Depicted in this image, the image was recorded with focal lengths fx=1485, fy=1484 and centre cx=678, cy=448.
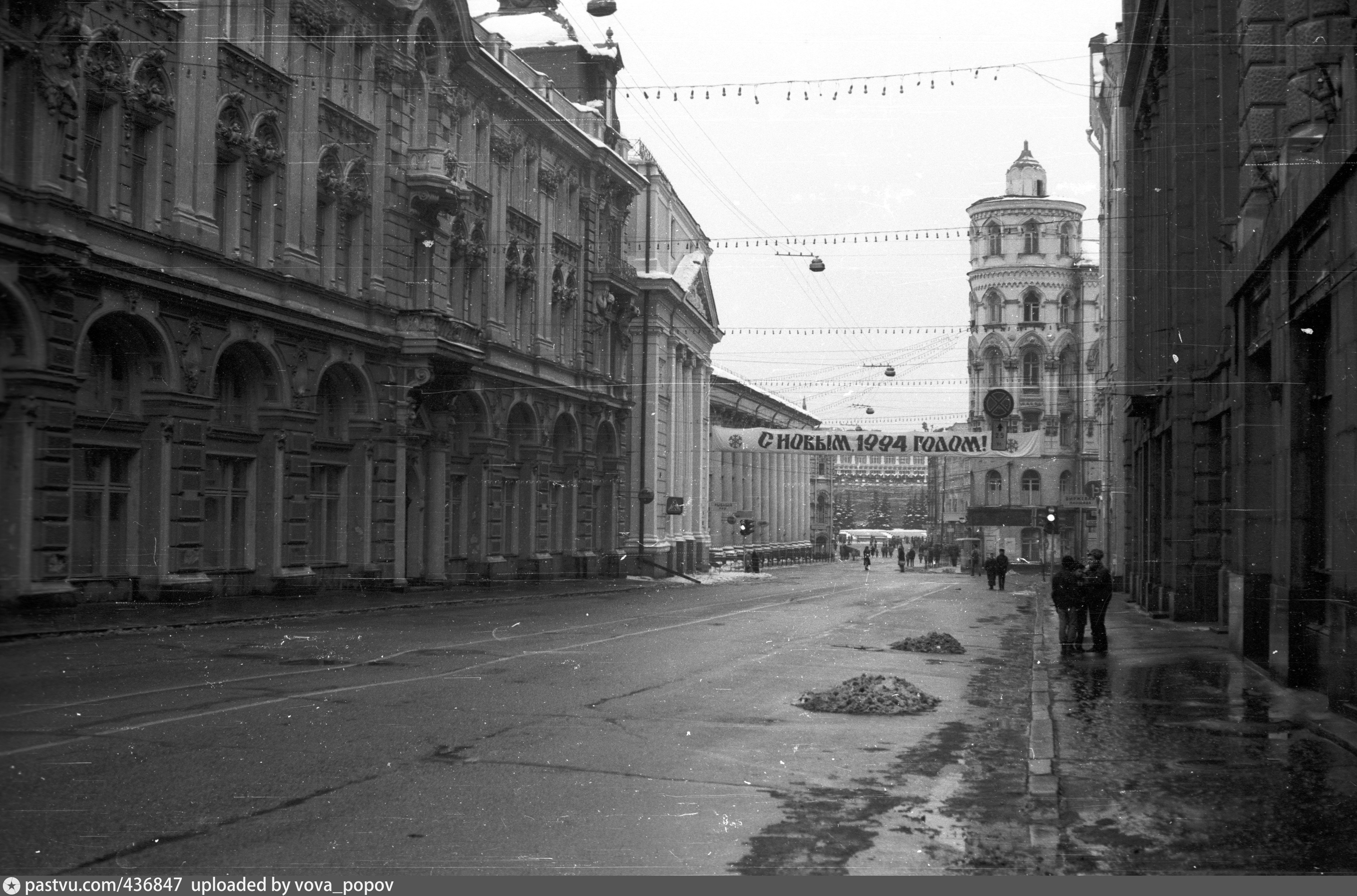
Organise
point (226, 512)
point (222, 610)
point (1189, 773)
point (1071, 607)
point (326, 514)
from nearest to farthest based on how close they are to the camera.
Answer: point (1189, 773) → point (1071, 607) → point (222, 610) → point (226, 512) → point (326, 514)

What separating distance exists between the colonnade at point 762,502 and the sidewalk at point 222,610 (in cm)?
4493

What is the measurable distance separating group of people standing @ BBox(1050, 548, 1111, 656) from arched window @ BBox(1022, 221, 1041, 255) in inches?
3251

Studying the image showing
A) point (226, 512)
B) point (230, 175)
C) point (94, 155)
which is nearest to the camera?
point (94, 155)

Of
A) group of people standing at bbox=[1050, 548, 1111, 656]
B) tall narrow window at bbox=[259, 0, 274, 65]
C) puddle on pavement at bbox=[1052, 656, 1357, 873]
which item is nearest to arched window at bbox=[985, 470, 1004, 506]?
tall narrow window at bbox=[259, 0, 274, 65]

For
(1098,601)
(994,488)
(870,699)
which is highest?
(994,488)

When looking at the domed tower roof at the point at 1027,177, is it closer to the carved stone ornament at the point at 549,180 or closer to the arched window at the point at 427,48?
the carved stone ornament at the point at 549,180

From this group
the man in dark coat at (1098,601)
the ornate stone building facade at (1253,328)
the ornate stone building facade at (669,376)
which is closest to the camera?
the ornate stone building facade at (1253,328)

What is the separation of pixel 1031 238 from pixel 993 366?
9167mm

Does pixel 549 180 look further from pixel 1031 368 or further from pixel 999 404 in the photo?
pixel 1031 368

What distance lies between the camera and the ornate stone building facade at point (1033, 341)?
102 metres

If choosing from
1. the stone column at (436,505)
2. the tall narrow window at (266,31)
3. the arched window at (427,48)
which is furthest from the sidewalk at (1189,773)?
the arched window at (427,48)

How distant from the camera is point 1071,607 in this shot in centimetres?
2256

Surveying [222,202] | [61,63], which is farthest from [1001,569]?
[61,63]

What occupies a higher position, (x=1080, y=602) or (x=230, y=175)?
(x=230, y=175)
